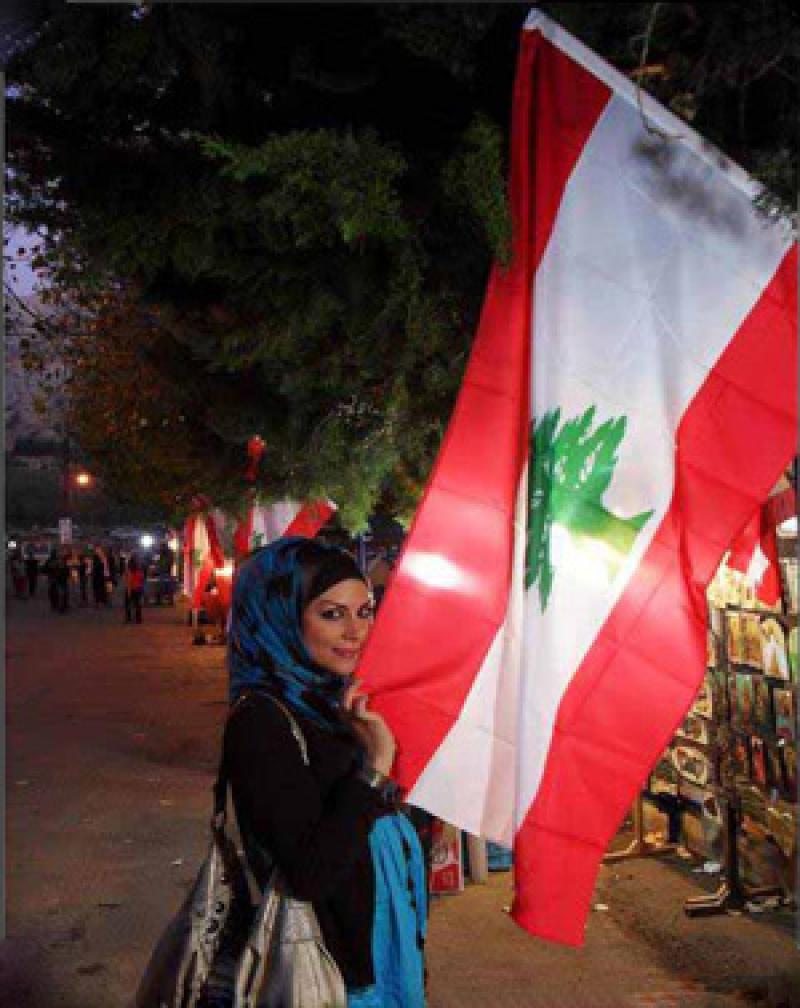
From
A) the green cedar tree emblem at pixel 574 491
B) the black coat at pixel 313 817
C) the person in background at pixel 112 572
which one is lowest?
the person in background at pixel 112 572

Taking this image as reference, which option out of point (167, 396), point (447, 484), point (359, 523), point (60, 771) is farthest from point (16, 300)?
point (447, 484)

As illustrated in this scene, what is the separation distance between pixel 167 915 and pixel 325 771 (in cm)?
457

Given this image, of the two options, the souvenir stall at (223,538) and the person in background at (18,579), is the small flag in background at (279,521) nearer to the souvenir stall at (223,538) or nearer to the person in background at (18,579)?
the souvenir stall at (223,538)

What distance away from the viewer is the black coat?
2.45m

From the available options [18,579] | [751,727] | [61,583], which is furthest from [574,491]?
[18,579]

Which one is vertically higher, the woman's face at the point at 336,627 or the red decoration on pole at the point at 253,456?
the red decoration on pole at the point at 253,456

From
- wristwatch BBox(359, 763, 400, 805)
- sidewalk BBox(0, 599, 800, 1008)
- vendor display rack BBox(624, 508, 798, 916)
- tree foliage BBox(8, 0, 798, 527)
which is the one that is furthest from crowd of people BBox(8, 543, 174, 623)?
wristwatch BBox(359, 763, 400, 805)

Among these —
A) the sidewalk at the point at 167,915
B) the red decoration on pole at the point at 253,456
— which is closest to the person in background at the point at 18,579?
the sidewalk at the point at 167,915

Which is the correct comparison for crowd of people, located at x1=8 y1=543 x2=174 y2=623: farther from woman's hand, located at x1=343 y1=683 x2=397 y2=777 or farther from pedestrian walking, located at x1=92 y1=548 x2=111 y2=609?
woman's hand, located at x1=343 y1=683 x2=397 y2=777

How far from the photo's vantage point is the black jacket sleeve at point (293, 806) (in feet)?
8.00

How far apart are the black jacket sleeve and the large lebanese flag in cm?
51

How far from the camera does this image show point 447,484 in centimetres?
313

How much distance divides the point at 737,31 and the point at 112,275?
2.25 m

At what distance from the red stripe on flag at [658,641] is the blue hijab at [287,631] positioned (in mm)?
601
